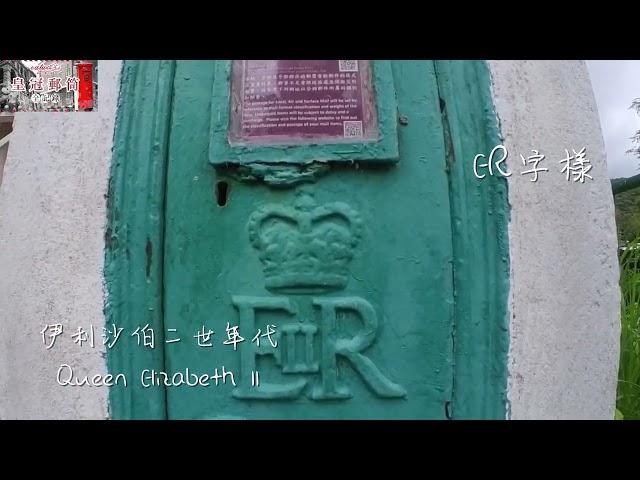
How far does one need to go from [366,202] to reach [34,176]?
822 millimetres

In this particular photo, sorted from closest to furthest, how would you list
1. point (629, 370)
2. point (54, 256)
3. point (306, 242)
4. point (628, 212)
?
point (306, 242) → point (54, 256) → point (629, 370) → point (628, 212)

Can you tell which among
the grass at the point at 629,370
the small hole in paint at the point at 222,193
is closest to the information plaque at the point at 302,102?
the small hole in paint at the point at 222,193

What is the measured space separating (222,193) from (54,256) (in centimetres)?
45

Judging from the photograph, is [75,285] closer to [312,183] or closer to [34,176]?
[34,176]

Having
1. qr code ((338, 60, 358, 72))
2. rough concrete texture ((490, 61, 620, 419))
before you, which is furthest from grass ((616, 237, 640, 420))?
qr code ((338, 60, 358, 72))

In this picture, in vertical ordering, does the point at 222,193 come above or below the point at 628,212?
below

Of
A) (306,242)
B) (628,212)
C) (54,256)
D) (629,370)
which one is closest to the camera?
(306,242)

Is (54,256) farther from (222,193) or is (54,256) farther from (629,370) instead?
(629,370)

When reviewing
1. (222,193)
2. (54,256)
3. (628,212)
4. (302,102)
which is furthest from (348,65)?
(628,212)

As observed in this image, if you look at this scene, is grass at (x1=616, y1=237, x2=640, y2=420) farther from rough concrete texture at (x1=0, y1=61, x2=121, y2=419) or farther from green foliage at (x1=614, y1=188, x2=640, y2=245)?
rough concrete texture at (x1=0, y1=61, x2=121, y2=419)

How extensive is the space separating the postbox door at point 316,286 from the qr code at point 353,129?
66mm

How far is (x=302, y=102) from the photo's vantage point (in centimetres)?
114

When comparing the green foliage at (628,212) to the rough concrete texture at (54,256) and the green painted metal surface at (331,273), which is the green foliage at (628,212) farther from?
the rough concrete texture at (54,256)

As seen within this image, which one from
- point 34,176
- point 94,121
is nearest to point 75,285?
point 34,176
